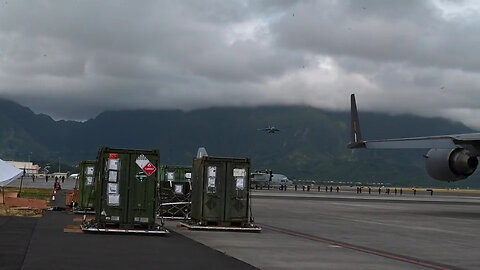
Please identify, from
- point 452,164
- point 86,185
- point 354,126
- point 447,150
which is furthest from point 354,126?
point 86,185

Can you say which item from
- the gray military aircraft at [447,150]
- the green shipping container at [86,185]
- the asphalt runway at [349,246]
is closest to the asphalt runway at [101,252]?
the asphalt runway at [349,246]

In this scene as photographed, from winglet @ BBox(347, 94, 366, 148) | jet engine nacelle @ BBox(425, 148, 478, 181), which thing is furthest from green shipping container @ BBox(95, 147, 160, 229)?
winglet @ BBox(347, 94, 366, 148)

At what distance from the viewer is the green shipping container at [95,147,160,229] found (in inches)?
819

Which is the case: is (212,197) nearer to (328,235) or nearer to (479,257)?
(328,235)

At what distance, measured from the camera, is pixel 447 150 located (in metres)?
35.4

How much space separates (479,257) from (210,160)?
10822 mm

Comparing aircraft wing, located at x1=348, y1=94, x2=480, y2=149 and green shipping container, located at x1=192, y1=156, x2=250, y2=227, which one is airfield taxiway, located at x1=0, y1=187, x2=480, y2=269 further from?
aircraft wing, located at x1=348, y1=94, x2=480, y2=149

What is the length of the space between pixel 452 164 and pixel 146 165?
20643 mm

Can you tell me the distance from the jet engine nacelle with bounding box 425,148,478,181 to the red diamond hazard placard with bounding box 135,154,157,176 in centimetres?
2030

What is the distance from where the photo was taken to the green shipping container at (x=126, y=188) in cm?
2080

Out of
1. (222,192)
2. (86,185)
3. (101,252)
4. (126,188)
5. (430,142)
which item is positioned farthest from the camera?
(86,185)

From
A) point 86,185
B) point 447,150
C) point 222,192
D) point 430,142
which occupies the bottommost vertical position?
point 222,192

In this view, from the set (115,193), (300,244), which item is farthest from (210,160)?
(300,244)

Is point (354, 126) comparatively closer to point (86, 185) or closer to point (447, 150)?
point (447, 150)
